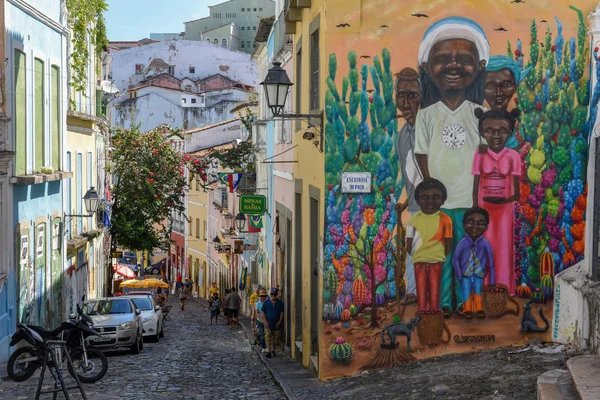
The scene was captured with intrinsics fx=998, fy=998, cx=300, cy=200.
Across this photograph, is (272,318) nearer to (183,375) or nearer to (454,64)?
(183,375)

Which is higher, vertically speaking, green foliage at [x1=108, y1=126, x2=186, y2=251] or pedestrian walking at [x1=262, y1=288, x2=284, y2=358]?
green foliage at [x1=108, y1=126, x2=186, y2=251]

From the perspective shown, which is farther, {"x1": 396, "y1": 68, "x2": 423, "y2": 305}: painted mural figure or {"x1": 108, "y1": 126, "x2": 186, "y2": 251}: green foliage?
{"x1": 108, "y1": 126, "x2": 186, "y2": 251}: green foliage

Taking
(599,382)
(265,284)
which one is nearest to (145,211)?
(265,284)

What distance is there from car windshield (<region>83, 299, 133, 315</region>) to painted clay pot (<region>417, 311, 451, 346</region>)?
9.93 m

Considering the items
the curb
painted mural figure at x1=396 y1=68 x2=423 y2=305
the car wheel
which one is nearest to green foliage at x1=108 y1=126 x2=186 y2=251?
the car wheel

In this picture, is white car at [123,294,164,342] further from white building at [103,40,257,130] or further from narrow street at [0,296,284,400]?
white building at [103,40,257,130]

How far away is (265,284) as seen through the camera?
30.0 metres

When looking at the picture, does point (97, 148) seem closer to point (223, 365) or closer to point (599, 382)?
point (223, 365)

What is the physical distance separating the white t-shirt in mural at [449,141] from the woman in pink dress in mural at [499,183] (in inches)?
4.8

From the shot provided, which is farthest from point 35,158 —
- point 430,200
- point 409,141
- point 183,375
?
point 430,200

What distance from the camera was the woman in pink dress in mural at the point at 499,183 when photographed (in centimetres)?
1411

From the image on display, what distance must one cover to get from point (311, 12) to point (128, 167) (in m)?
23.0

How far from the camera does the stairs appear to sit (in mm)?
9023
